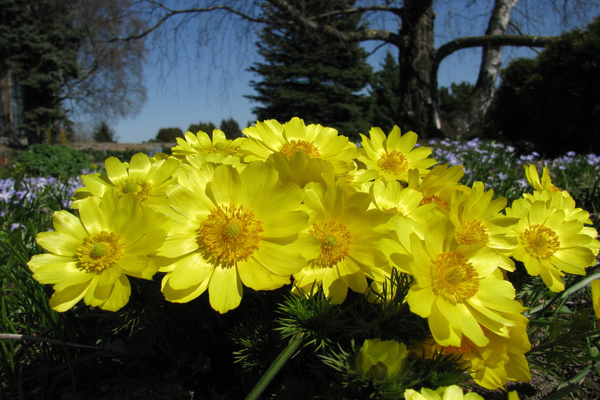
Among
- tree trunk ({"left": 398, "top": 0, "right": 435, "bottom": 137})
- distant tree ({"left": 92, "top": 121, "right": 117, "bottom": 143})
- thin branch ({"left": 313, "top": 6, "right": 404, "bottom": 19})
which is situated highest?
thin branch ({"left": 313, "top": 6, "right": 404, "bottom": 19})

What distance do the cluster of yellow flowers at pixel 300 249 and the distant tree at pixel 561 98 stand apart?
310 inches

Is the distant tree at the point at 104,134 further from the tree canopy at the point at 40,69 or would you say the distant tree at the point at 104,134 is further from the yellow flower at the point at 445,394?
the yellow flower at the point at 445,394

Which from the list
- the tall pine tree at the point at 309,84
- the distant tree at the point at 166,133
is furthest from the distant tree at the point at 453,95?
the distant tree at the point at 166,133

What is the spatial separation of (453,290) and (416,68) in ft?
31.2

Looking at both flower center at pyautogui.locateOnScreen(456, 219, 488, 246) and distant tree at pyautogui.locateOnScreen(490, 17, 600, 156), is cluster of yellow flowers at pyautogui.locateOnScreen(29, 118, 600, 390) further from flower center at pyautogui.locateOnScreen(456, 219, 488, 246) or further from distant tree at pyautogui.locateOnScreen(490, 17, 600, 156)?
distant tree at pyautogui.locateOnScreen(490, 17, 600, 156)

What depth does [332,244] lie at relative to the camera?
2.89 ft

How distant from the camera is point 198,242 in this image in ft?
2.87

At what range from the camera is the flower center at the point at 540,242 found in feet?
3.62

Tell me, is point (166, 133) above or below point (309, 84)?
below

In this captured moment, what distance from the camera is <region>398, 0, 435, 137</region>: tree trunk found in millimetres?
9211

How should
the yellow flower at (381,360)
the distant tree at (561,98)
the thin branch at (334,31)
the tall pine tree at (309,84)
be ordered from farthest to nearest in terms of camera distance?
the tall pine tree at (309,84) → the thin branch at (334,31) → the distant tree at (561,98) → the yellow flower at (381,360)

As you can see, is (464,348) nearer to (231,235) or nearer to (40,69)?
(231,235)

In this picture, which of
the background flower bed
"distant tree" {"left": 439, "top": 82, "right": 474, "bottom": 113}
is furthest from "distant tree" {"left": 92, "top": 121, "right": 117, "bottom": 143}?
the background flower bed

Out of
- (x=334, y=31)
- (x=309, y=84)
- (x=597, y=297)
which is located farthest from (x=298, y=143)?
(x=309, y=84)
